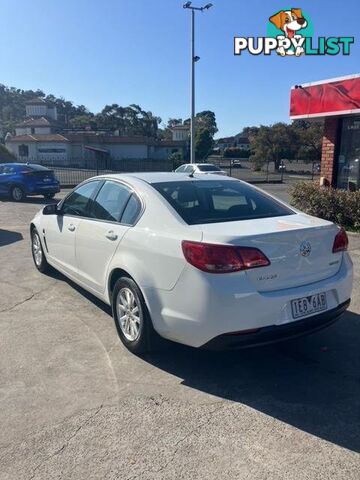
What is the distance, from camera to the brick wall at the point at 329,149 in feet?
36.3

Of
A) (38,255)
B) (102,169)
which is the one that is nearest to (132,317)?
(38,255)

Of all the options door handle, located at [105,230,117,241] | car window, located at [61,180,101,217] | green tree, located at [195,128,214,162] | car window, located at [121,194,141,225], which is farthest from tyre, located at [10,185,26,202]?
green tree, located at [195,128,214,162]

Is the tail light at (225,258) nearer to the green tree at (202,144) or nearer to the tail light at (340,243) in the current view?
the tail light at (340,243)

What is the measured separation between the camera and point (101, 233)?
4.34 meters

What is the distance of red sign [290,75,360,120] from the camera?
9953 mm

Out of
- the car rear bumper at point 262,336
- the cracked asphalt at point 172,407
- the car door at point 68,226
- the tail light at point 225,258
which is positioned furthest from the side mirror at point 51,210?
the car rear bumper at point 262,336

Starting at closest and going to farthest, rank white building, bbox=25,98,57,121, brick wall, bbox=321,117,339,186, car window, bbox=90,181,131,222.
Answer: car window, bbox=90,181,131,222 → brick wall, bbox=321,117,339,186 → white building, bbox=25,98,57,121

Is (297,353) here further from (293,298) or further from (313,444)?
(313,444)

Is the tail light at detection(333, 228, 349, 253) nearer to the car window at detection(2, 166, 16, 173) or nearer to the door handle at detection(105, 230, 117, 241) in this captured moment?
the door handle at detection(105, 230, 117, 241)

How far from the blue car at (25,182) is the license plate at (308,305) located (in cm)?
1491

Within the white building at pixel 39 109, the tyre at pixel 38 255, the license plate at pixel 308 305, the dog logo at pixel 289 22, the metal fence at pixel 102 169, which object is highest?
the white building at pixel 39 109

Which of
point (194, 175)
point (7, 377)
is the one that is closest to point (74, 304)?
point (7, 377)

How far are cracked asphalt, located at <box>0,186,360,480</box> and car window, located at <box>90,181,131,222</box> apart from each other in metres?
1.14

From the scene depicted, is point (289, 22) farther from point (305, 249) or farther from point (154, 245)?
point (154, 245)
